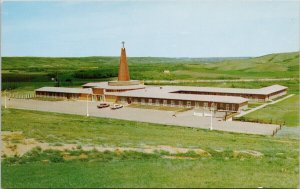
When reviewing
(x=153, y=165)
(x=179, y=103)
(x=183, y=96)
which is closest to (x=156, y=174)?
(x=153, y=165)

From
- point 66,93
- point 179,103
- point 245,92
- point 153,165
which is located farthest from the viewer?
point 66,93

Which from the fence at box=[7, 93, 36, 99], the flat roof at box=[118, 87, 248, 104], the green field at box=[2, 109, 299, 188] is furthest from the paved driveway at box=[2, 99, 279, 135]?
the green field at box=[2, 109, 299, 188]

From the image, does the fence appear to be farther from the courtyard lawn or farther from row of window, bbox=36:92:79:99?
the courtyard lawn

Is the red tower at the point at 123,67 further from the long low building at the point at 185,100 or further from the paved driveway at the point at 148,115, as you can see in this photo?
the paved driveway at the point at 148,115

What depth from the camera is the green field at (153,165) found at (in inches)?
470

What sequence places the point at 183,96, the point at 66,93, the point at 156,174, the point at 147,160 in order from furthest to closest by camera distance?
the point at 66,93
the point at 183,96
the point at 147,160
the point at 156,174

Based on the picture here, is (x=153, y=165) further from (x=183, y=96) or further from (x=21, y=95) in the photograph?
(x=21, y=95)

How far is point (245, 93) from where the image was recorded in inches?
1453

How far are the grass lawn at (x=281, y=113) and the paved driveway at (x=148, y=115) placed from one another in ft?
7.29

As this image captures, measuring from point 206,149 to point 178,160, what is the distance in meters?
2.53

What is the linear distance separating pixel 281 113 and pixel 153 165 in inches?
764

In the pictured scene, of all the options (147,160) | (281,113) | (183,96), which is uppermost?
(183,96)

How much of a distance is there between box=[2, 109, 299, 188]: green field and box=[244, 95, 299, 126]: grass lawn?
7.20 metres

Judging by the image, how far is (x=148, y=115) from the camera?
28.8m
